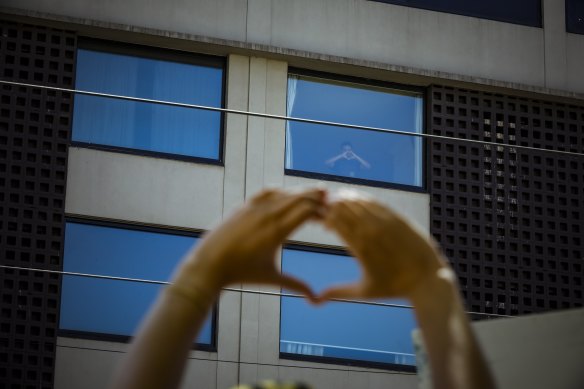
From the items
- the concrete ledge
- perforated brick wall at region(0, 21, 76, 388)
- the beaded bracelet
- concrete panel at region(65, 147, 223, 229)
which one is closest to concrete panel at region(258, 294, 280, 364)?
concrete panel at region(65, 147, 223, 229)

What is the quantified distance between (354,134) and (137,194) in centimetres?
161

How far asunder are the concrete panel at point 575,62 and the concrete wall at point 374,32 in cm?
1

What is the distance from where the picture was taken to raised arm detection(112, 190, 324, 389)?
2.67 meters

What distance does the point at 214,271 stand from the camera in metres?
2.72

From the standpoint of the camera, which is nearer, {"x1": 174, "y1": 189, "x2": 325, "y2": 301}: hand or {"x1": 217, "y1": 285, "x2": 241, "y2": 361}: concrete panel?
{"x1": 174, "y1": 189, "x2": 325, "y2": 301}: hand

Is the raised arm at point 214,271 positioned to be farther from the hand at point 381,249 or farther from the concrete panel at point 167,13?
the concrete panel at point 167,13

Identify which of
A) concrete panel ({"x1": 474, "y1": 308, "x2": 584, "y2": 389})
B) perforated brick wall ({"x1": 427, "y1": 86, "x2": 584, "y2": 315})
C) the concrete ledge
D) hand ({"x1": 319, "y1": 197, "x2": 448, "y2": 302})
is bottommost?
concrete panel ({"x1": 474, "y1": 308, "x2": 584, "y2": 389})

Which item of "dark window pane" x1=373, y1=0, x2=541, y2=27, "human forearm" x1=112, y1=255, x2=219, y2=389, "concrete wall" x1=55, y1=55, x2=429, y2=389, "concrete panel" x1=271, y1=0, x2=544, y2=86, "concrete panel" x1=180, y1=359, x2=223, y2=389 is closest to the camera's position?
"human forearm" x1=112, y1=255, x2=219, y2=389

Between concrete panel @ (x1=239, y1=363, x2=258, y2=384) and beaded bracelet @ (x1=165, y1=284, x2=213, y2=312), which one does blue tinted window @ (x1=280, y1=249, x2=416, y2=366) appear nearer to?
concrete panel @ (x1=239, y1=363, x2=258, y2=384)

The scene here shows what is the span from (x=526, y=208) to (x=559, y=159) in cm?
54

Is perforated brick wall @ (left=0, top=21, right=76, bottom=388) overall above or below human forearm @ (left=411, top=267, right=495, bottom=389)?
above

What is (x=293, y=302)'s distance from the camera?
8.48m

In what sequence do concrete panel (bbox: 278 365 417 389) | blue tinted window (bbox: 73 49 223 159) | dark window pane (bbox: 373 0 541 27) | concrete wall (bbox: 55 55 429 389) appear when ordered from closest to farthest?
concrete wall (bbox: 55 55 429 389)
concrete panel (bbox: 278 365 417 389)
blue tinted window (bbox: 73 49 223 159)
dark window pane (bbox: 373 0 541 27)

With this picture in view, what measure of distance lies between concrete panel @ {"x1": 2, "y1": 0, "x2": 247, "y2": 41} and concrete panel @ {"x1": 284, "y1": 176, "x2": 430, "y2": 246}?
239 cm
